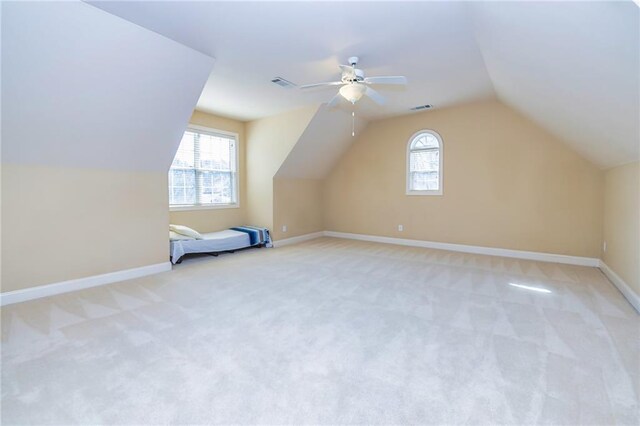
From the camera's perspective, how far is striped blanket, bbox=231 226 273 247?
571cm

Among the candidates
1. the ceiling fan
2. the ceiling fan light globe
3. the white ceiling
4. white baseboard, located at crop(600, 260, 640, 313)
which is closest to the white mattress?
the white ceiling

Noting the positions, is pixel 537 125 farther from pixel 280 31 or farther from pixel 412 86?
pixel 280 31

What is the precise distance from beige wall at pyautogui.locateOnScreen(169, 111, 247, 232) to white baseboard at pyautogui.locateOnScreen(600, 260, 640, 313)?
19.4 ft

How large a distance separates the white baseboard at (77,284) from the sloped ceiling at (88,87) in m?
1.35

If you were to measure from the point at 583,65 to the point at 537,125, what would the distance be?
2.95m

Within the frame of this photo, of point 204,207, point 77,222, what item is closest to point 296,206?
point 204,207

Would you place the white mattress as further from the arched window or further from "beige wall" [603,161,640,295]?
"beige wall" [603,161,640,295]

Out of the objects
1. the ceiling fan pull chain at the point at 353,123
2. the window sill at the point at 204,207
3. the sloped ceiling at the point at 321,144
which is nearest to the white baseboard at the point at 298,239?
the window sill at the point at 204,207

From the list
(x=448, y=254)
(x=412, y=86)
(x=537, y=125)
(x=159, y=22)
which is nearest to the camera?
(x=159, y=22)

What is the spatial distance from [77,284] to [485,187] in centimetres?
612

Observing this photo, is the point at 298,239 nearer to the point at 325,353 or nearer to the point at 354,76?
the point at 354,76

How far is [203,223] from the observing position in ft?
18.7

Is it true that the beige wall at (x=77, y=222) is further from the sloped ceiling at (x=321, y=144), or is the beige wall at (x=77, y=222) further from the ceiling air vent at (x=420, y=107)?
the ceiling air vent at (x=420, y=107)

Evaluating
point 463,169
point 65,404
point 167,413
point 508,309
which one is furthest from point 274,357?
point 463,169
